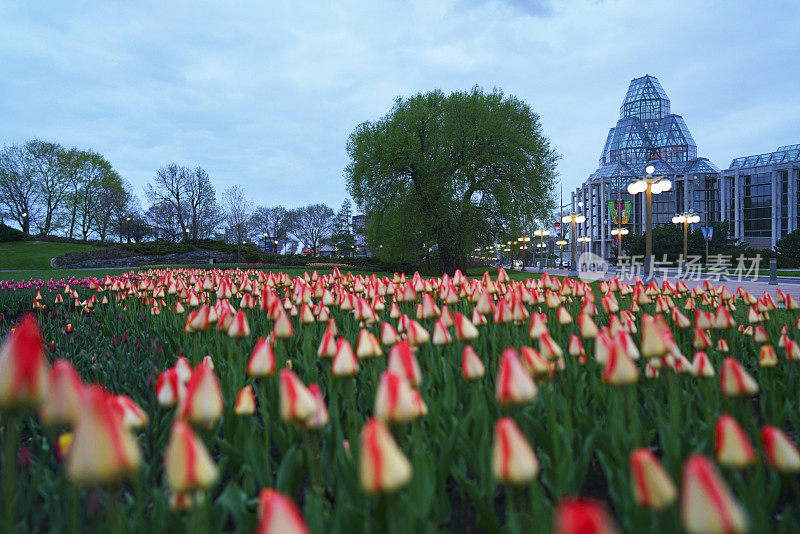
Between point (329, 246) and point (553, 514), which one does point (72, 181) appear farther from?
point (553, 514)

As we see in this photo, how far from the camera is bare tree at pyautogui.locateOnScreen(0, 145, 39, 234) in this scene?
50.4 m

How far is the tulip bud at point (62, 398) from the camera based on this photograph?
3.68ft

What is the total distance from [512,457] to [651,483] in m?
0.29

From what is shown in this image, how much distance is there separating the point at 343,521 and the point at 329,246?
78523 mm

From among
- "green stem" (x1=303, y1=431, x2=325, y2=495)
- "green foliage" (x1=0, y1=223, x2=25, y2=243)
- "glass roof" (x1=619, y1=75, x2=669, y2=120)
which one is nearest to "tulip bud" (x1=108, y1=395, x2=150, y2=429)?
"green stem" (x1=303, y1=431, x2=325, y2=495)

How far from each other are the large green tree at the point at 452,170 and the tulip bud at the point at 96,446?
22373 millimetres

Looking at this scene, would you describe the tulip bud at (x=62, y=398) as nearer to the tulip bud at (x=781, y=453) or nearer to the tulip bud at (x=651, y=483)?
the tulip bud at (x=651, y=483)

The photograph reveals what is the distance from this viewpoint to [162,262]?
39.6 metres

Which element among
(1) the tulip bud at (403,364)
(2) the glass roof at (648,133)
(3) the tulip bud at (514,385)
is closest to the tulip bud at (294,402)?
(1) the tulip bud at (403,364)

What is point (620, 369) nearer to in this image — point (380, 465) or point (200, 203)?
point (380, 465)

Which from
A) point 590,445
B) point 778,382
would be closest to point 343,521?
point 590,445

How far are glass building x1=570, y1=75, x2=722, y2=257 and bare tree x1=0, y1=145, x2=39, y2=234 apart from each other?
97808 millimetres

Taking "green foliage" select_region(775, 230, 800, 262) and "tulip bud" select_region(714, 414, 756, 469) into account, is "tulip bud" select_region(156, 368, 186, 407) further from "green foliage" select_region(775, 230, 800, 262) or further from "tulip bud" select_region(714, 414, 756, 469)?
"green foliage" select_region(775, 230, 800, 262)

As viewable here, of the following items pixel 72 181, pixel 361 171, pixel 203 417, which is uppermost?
pixel 72 181
